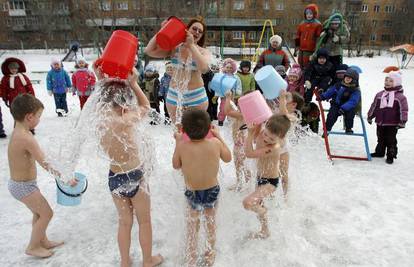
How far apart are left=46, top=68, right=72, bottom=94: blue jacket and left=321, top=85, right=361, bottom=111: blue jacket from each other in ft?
19.4

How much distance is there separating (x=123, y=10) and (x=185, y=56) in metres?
38.2

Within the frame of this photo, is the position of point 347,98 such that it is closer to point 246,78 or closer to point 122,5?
point 246,78

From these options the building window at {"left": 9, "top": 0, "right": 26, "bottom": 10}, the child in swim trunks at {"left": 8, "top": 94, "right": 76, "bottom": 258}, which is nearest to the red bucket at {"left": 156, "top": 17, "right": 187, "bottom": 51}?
the child in swim trunks at {"left": 8, "top": 94, "right": 76, "bottom": 258}

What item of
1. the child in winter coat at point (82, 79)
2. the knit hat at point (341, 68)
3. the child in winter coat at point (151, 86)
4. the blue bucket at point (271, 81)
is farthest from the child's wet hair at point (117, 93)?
the child in winter coat at point (82, 79)

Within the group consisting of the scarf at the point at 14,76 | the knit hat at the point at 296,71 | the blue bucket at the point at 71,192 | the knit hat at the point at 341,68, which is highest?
the knit hat at the point at 341,68

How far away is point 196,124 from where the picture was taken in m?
2.37

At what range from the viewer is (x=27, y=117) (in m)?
2.70

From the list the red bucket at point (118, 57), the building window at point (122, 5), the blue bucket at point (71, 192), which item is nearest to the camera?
the red bucket at point (118, 57)

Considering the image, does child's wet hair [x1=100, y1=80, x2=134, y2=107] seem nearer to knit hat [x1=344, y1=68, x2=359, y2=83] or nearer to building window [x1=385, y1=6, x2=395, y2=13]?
knit hat [x1=344, y1=68, x2=359, y2=83]

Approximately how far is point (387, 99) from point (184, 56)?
343 centimetres

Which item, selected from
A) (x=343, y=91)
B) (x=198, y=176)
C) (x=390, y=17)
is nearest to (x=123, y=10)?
(x=390, y=17)

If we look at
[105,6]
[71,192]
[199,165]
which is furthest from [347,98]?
[105,6]

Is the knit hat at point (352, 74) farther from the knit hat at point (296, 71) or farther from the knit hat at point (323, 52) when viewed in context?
the knit hat at point (296, 71)

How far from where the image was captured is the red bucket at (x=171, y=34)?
287 centimetres
